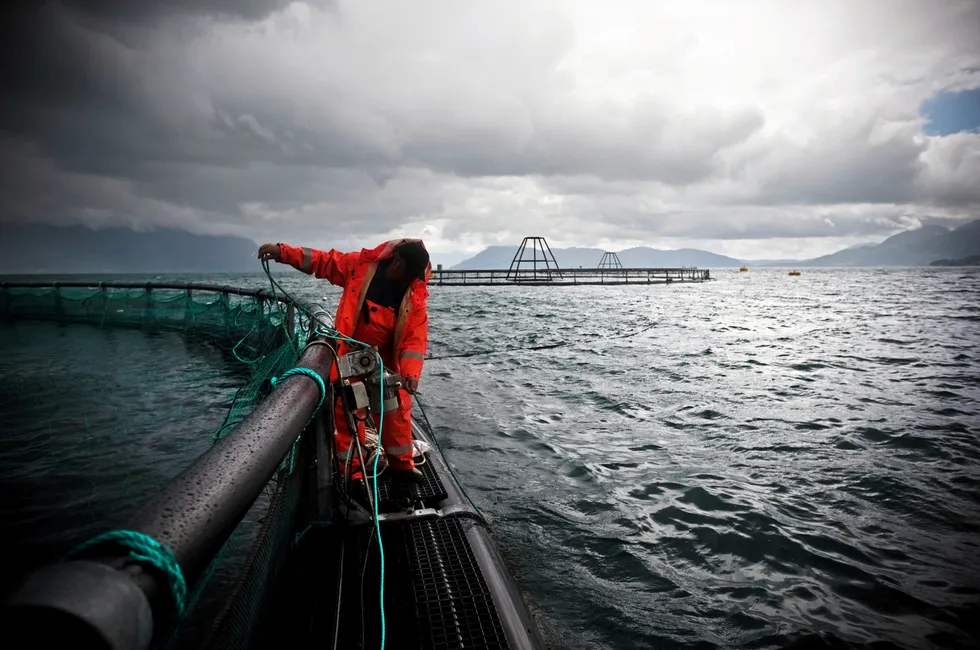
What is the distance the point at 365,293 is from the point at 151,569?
335 cm

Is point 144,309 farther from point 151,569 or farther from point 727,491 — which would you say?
point 151,569

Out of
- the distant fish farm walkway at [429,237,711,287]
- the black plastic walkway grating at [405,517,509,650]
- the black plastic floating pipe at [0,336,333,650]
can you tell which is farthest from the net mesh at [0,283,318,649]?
the distant fish farm walkway at [429,237,711,287]

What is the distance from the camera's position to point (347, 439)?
4.19m

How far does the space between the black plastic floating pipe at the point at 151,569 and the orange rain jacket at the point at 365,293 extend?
7.96 feet

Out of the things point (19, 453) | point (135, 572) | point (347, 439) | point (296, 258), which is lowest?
point (19, 453)

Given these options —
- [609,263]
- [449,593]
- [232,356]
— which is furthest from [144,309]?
[609,263]

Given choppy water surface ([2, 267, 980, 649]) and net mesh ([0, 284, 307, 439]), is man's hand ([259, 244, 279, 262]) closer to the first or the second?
choppy water surface ([2, 267, 980, 649])

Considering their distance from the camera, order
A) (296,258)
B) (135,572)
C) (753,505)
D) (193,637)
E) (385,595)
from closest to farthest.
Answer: (135,572)
(385,595)
(193,637)
(296,258)
(753,505)

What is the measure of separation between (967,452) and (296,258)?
8.34 m

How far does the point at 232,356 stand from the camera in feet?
37.4

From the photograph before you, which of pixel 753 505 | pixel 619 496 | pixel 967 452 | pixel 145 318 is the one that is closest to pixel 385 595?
pixel 619 496

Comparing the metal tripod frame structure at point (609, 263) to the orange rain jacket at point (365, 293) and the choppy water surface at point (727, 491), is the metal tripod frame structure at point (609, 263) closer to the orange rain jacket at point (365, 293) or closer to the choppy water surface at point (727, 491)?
the choppy water surface at point (727, 491)

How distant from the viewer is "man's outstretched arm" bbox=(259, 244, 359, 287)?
410cm

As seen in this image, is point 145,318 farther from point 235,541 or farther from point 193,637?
point 193,637
